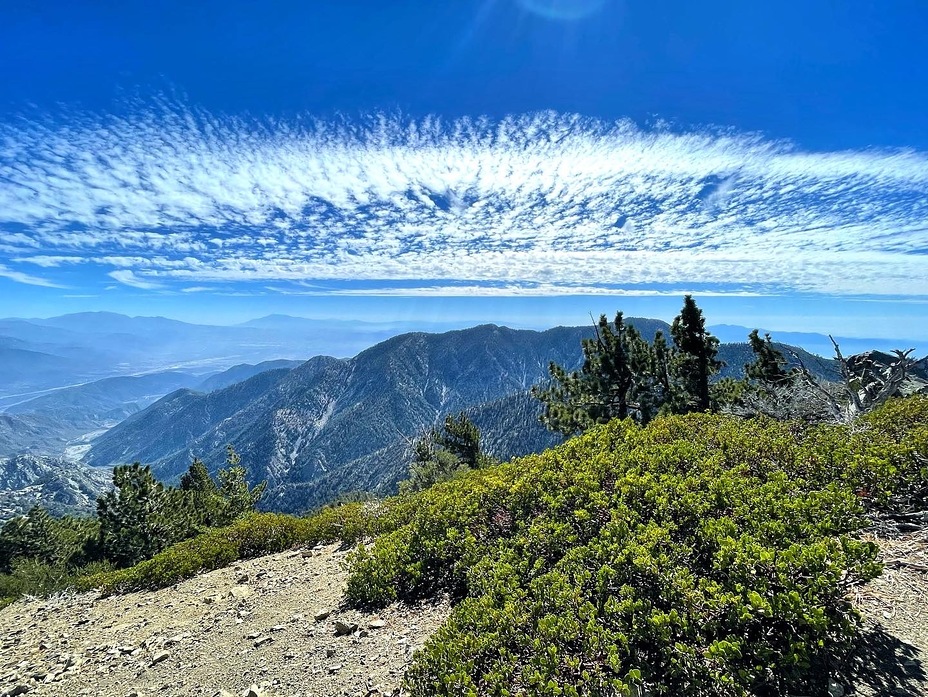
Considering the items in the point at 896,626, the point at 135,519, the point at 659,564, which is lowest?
the point at 135,519

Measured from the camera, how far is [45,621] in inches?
352

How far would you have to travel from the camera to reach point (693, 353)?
78.2ft

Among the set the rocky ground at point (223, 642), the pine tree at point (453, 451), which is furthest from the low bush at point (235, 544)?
the pine tree at point (453, 451)

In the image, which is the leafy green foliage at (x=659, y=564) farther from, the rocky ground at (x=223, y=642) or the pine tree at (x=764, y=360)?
the pine tree at (x=764, y=360)

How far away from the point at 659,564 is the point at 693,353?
22252 mm

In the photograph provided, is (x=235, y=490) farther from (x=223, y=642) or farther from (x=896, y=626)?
(x=896, y=626)

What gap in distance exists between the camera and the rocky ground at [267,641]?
4375 mm

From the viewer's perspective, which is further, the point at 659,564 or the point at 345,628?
the point at 345,628

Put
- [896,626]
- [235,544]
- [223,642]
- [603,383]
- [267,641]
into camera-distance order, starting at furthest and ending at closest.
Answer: [603,383]
[235,544]
[223,642]
[267,641]
[896,626]

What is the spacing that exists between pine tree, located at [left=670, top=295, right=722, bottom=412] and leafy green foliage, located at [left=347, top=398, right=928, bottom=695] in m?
16.3

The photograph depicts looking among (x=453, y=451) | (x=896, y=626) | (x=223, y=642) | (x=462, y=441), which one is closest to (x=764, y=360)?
(x=462, y=441)

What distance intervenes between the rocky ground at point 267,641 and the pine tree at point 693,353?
18417 mm

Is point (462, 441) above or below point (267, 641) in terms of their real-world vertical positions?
below

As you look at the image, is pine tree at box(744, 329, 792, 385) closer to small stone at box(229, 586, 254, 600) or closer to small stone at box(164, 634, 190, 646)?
small stone at box(229, 586, 254, 600)
